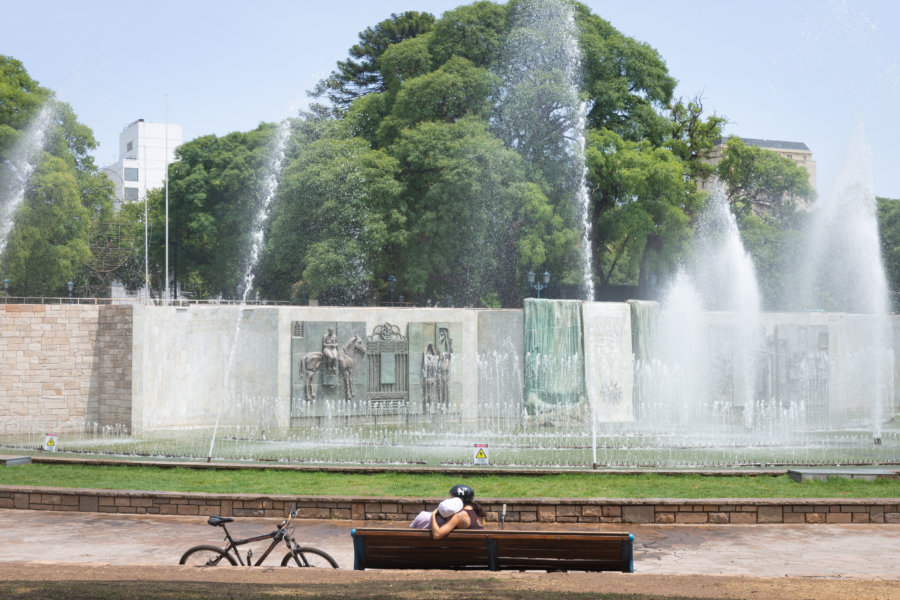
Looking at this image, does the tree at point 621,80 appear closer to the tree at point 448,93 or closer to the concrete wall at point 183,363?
the tree at point 448,93

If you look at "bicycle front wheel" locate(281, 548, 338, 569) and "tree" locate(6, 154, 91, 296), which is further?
"tree" locate(6, 154, 91, 296)

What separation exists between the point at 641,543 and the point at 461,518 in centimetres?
319

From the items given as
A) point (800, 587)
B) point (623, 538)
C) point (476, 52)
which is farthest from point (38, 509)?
point (476, 52)

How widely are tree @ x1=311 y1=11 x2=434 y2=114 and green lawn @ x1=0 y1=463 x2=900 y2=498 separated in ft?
121

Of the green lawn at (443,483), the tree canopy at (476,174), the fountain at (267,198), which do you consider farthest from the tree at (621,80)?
the green lawn at (443,483)

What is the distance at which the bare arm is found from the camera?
852cm

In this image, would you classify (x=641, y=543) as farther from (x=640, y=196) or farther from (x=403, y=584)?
(x=640, y=196)

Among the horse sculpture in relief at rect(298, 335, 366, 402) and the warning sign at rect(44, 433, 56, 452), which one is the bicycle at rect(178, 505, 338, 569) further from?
the horse sculpture in relief at rect(298, 335, 366, 402)

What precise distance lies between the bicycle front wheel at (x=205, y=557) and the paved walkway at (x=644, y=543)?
83cm

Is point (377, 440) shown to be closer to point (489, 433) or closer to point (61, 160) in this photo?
point (489, 433)

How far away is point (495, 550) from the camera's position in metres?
8.40

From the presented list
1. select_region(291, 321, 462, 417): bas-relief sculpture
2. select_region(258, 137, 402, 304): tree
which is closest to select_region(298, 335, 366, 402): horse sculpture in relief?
select_region(291, 321, 462, 417): bas-relief sculpture

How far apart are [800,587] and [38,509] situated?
981cm

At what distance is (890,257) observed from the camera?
58.4m
